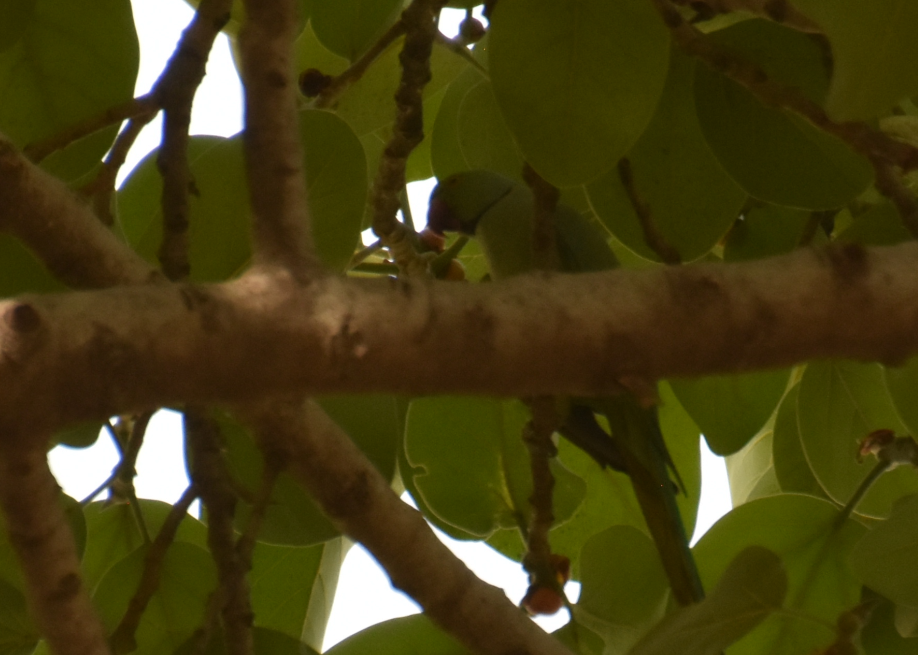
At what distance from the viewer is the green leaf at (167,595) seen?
2.16 feet

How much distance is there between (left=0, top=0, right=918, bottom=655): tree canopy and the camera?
1.03 ft

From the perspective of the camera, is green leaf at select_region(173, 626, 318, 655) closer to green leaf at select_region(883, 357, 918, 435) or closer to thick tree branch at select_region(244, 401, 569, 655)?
thick tree branch at select_region(244, 401, 569, 655)

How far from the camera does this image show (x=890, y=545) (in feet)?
1.78

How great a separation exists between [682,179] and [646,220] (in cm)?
6

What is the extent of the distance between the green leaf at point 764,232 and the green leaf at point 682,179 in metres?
0.05

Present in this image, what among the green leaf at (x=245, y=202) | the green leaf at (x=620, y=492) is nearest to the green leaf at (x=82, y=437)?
the green leaf at (x=245, y=202)

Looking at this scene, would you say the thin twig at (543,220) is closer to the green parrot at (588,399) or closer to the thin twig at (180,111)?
the green parrot at (588,399)

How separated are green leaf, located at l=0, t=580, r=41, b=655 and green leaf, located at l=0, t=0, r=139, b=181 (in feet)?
0.86

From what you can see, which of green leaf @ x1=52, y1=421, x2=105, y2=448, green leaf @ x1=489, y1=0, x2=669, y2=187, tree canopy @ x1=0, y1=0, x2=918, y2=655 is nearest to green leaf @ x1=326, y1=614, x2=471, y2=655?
tree canopy @ x1=0, y1=0, x2=918, y2=655

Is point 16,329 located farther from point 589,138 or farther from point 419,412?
point 419,412

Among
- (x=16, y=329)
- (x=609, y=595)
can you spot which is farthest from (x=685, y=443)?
(x=16, y=329)

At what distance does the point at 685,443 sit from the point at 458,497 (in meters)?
0.26

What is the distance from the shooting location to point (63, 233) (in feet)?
1.36

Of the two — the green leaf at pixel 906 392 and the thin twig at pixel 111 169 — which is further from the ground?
the thin twig at pixel 111 169
